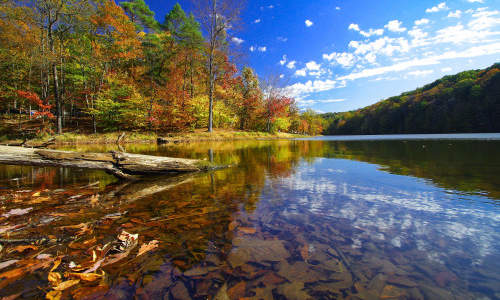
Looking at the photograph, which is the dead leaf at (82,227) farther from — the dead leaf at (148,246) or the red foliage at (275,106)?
the red foliage at (275,106)

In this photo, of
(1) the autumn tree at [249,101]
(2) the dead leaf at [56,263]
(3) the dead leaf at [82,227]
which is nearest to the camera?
(2) the dead leaf at [56,263]

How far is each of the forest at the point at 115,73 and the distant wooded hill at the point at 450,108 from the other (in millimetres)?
54224

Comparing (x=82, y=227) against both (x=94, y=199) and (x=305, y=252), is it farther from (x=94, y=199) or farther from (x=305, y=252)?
(x=305, y=252)

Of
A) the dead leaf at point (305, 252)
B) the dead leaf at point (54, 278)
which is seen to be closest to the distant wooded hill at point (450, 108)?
the dead leaf at point (305, 252)

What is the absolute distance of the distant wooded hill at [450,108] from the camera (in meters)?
48.8

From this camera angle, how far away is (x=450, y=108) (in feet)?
181

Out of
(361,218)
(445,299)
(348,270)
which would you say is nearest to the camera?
(445,299)

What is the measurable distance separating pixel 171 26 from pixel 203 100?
16143 mm

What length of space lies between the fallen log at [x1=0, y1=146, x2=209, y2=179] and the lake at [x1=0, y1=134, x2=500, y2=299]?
72cm

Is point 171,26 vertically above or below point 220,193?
above

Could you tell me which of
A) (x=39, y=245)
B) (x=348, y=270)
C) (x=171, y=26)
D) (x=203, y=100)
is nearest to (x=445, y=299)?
(x=348, y=270)

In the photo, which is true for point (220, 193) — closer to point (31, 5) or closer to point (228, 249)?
point (228, 249)

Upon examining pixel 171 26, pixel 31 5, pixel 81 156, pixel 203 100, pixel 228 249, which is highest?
pixel 171 26

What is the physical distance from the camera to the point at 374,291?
1455mm
